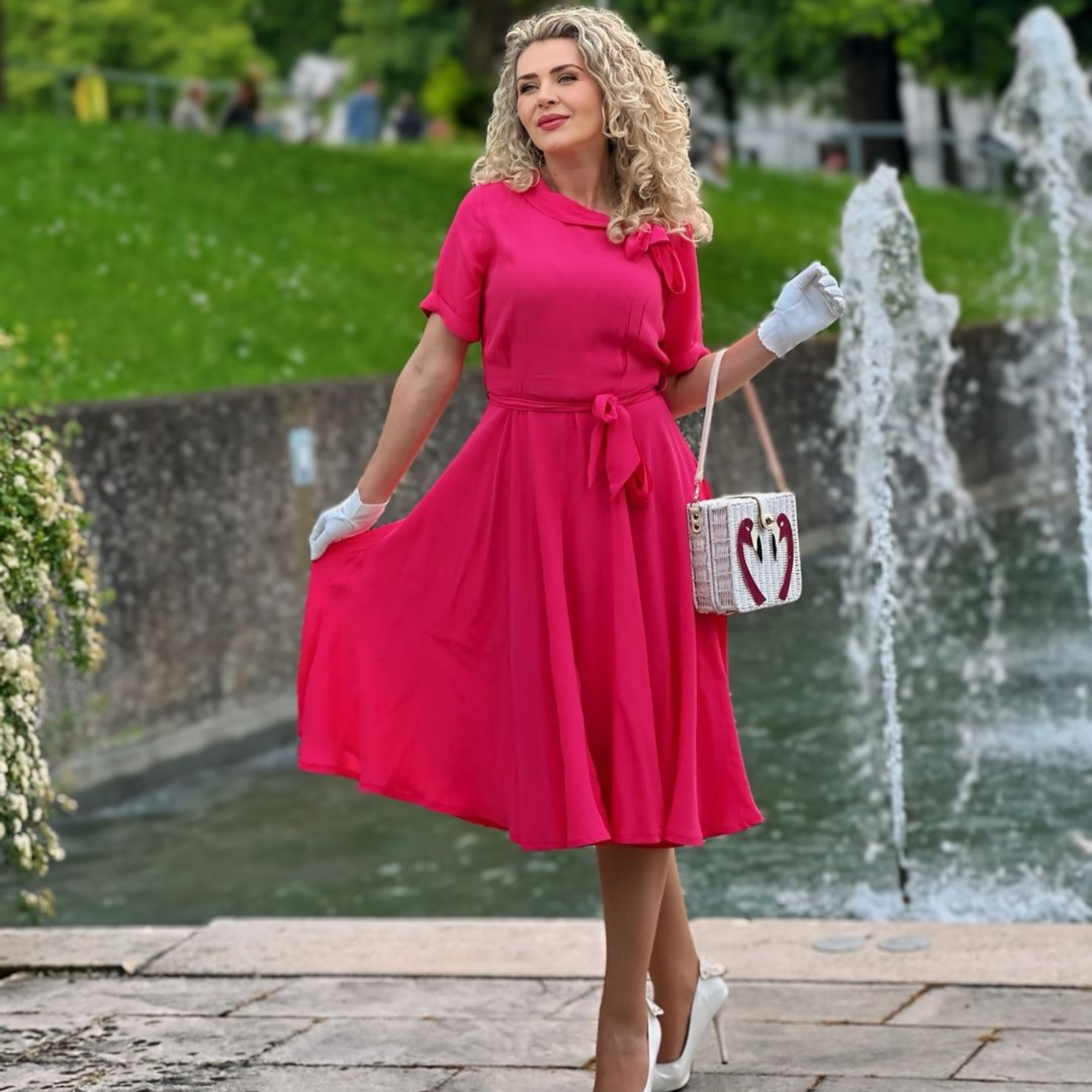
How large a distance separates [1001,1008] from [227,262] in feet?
38.1

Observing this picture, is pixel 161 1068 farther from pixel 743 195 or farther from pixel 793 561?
pixel 743 195

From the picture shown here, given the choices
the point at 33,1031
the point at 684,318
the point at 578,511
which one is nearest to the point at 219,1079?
the point at 33,1031

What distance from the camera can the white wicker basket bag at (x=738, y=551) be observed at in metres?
4.40

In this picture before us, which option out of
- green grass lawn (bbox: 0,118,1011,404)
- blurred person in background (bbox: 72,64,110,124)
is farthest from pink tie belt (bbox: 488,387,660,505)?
blurred person in background (bbox: 72,64,110,124)

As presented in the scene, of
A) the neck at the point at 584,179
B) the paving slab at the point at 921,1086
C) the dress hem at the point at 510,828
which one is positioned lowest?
the paving slab at the point at 921,1086

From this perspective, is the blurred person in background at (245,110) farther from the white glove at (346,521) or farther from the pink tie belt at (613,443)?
the pink tie belt at (613,443)

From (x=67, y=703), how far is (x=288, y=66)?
4511 centimetres

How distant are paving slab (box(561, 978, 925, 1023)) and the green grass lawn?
332 centimetres

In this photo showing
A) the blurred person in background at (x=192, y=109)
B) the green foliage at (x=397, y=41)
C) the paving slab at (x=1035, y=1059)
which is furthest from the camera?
the green foliage at (x=397, y=41)

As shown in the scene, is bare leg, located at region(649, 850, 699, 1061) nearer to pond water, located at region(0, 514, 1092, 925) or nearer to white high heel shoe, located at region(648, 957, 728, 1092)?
white high heel shoe, located at region(648, 957, 728, 1092)

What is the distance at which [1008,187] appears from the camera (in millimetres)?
39312

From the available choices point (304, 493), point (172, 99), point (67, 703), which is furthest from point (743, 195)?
point (172, 99)

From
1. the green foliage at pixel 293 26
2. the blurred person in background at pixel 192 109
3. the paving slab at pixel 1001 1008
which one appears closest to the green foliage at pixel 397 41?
the green foliage at pixel 293 26

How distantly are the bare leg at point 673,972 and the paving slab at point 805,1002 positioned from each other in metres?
0.56
